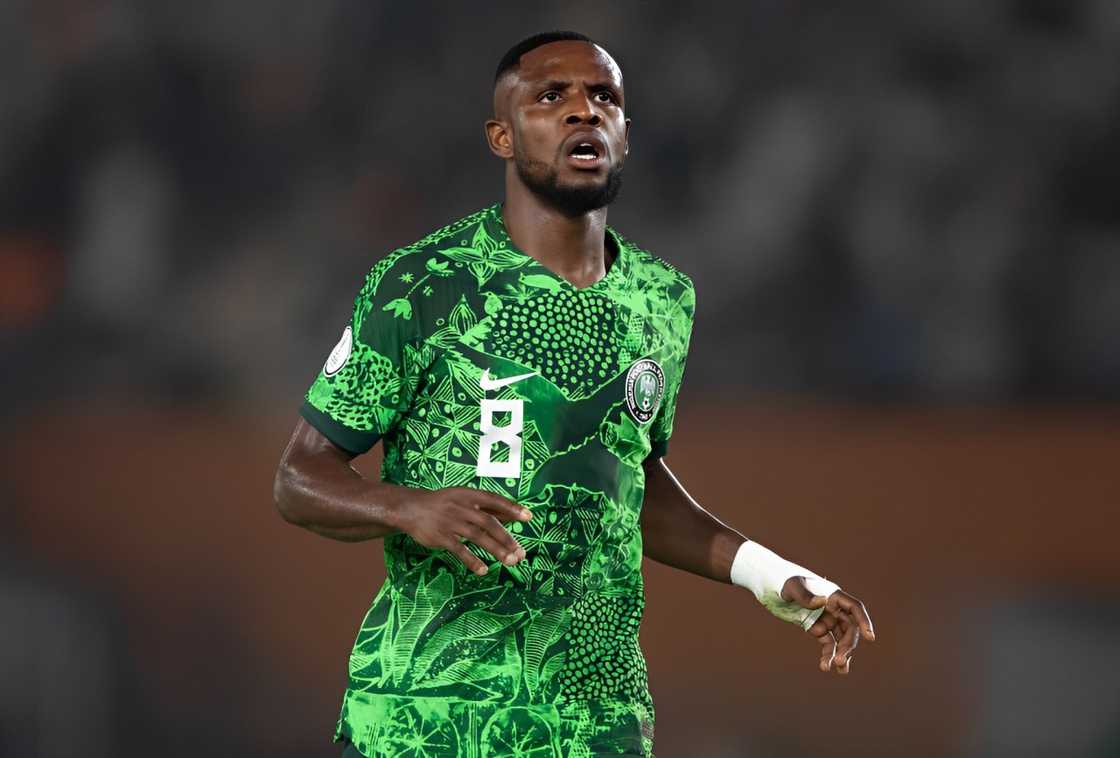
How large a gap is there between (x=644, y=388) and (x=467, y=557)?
1.98 feet

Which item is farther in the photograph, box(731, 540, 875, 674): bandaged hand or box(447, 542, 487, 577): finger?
box(731, 540, 875, 674): bandaged hand

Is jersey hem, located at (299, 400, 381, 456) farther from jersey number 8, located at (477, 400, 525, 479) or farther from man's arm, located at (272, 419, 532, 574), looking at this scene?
jersey number 8, located at (477, 400, 525, 479)

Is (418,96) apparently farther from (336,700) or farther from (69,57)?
(336,700)

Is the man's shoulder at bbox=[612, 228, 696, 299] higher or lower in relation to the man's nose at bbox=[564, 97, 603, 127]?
lower

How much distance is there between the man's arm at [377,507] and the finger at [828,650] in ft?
2.01

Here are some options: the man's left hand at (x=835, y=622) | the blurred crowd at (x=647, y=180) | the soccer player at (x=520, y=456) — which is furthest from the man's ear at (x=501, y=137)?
the blurred crowd at (x=647, y=180)

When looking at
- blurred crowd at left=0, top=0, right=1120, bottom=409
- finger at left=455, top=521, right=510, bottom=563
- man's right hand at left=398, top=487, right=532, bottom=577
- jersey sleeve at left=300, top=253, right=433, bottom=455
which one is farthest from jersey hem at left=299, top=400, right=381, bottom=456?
blurred crowd at left=0, top=0, right=1120, bottom=409

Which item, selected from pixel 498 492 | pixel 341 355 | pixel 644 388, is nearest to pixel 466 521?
pixel 498 492

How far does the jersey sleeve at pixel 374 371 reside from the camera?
2.44m

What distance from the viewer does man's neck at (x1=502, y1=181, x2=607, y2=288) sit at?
2613 millimetres

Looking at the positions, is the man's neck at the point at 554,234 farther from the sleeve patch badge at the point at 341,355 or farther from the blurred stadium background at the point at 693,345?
the blurred stadium background at the point at 693,345

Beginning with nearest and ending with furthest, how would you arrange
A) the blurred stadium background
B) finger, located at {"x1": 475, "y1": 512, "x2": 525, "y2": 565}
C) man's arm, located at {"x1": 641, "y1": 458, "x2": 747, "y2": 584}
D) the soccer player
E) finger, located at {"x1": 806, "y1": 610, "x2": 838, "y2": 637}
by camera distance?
finger, located at {"x1": 475, "y1": 512, "x2": 525, "y2": 565} < the soccer player < finger, located at {"x1": 806, "y1": 610, "x2": 838, "y2": 637} < man's arm, located at {"x1": 641, "y1": 458, "x2": 747, "y2": 584} < the blurred stadium background

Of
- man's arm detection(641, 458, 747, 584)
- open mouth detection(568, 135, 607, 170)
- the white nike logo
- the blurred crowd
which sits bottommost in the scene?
man's arm detection(641, 458, 747, 584)

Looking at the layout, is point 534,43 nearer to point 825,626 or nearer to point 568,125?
point 568,125
